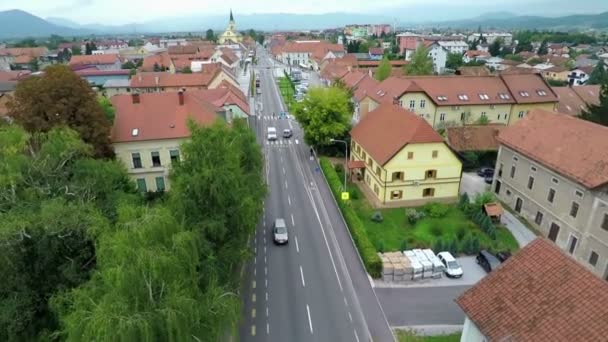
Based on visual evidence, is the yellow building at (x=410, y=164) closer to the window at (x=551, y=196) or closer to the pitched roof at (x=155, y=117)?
the window at (x=551, y=196)

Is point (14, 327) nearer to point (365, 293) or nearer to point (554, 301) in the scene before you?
point (365, 293)

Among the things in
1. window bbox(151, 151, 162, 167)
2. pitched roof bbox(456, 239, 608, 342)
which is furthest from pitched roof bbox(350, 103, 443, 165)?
window bbox(151, 151, 162, 167)

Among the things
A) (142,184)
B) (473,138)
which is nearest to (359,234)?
(142,184)

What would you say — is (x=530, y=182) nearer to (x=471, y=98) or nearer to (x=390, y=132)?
(x=390, y=132)

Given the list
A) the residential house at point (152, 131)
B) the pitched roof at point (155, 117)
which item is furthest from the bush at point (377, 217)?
the residential house at point (152, 131)

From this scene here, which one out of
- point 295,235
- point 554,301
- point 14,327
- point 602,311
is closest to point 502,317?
point 554,301

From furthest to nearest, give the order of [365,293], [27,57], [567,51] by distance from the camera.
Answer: [567,51], [27,57], [365,293]
